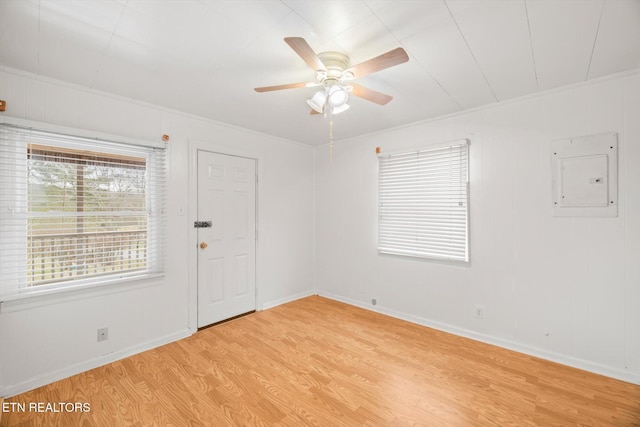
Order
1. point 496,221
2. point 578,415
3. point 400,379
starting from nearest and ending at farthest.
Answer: point 578,415 → point 400,379 → point 496,221

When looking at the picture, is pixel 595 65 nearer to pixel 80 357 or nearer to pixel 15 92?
pixel 15 92

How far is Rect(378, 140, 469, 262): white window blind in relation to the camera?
3.14 m

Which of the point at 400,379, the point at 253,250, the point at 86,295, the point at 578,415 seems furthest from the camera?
the point at 253,250

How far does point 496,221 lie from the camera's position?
2906 millimetres

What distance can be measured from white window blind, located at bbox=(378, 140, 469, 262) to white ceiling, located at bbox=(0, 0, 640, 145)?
2.62 feet

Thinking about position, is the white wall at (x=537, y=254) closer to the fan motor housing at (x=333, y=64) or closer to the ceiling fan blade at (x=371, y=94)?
the ceiling fan blade at (x=371, y=94)

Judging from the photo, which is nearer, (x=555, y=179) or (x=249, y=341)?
(x=555, y=179)

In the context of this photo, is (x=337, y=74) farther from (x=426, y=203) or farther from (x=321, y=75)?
(x=426, y=203)

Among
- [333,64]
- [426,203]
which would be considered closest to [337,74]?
[333,64]

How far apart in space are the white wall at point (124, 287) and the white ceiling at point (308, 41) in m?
0.22

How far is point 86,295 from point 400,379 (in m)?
2.82

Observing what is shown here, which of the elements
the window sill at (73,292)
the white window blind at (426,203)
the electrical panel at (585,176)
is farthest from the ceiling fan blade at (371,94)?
the window sill at (73,292)

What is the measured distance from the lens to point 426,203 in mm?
3396

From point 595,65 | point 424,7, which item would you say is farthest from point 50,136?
point 595,65
